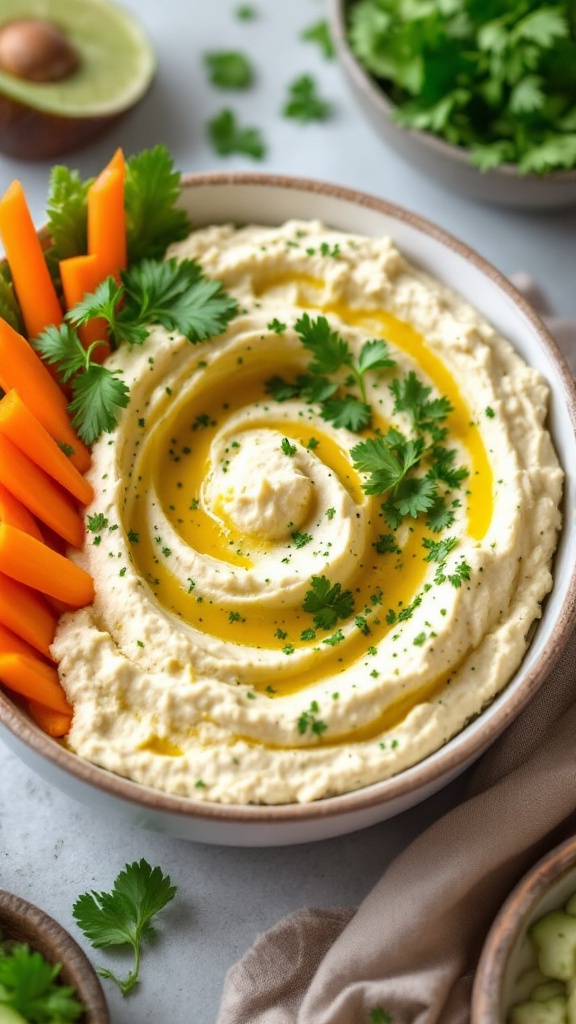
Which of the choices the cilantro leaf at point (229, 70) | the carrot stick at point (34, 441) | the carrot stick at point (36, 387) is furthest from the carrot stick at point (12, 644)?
the cilantro leaf at point (229, 70)

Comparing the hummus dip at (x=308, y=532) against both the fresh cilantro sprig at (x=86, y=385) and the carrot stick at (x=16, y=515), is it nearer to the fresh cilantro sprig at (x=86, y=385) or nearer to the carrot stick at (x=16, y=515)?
the fresh cilantro sprig at (x=86, y=385)

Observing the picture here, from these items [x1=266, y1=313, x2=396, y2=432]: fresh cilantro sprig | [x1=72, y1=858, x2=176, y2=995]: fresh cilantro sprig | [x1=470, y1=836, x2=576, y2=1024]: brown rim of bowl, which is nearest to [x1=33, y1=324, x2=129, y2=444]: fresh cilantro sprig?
[x1=266, y1=313, x2=396, y2=432]: fresh cilantro sprig

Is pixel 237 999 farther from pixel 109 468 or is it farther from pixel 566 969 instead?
pixel 109 468

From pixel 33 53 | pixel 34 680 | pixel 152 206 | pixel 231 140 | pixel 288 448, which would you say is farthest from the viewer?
pixel 231 140

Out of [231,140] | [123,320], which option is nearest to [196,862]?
[123,320]

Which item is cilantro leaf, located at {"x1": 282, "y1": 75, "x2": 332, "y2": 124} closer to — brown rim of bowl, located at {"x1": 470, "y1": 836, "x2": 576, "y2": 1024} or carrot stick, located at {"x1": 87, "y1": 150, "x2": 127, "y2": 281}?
carrot stick, located at {"x1": 87, "y1": 150, "x2": 127, "y2": 281}

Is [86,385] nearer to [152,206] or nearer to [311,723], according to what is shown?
[152,206]

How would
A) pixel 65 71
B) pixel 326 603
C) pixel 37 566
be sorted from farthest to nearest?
pixel 65 71, pixel 326 603, pixel 37 566

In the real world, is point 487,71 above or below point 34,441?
below
